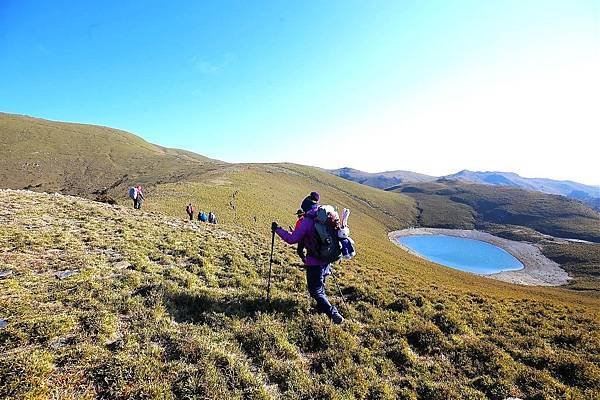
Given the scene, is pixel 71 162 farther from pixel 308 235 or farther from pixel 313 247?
pixel 313 247

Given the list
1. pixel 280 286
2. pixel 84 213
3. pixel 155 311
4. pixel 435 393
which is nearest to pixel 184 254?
pixel 280 286

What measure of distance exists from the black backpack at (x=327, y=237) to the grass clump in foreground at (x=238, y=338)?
190 cm

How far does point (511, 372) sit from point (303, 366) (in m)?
5.25

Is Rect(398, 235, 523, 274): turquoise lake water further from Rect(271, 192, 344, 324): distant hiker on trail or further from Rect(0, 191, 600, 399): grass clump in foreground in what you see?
Rect(271, 192, 344, 324): distant hiker on trail

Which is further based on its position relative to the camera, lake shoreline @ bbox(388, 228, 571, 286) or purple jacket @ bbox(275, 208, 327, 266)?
lake shoreline @ bbox(388, 228, 571, 286)

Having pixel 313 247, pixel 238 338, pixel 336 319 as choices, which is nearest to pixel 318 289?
pixel 336 319

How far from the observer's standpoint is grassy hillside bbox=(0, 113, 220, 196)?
94938mm

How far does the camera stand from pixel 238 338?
781cm

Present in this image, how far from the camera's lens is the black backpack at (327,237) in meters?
9.27

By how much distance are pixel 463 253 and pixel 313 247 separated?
136m

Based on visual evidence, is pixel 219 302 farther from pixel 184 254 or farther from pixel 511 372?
pixel 511 372

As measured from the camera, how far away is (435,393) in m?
6.86

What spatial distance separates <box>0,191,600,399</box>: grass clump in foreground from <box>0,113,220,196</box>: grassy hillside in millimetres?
85823

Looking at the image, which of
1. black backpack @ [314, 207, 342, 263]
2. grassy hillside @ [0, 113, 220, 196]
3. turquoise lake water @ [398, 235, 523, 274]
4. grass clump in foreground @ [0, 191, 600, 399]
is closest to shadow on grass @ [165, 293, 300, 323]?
grass clump in foreground @ [0, 191, 600, 399]
